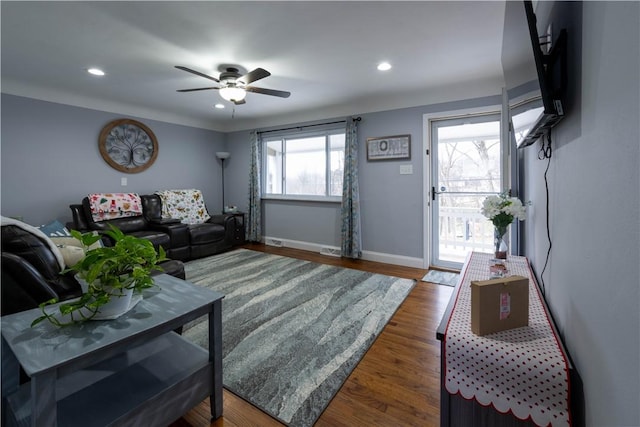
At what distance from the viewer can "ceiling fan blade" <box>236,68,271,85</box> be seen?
Result: 2492mm

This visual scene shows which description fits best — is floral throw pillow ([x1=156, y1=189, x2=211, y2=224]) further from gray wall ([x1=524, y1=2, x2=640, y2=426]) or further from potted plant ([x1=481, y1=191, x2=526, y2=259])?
gray wall ([x1=524, y1=2, x2=640, y2=426])

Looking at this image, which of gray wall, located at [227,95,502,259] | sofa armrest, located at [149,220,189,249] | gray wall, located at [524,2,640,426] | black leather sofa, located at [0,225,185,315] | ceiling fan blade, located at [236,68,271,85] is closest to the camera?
gray wall, located at [524,2,640,426]

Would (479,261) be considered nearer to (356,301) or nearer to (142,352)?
(356,301)

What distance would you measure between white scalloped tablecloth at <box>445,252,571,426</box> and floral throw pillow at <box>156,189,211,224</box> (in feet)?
15.0

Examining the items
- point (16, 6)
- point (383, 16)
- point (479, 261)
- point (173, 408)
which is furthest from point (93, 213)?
point (479, 261)

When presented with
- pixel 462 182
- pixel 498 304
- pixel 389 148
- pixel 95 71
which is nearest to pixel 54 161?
pixel 95 71

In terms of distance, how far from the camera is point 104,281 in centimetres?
113

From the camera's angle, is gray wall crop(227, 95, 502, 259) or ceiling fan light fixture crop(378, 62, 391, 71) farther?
gray wall crop(227, 95, 502, 259)

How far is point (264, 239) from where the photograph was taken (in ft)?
17.5

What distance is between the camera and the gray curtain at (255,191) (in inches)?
206

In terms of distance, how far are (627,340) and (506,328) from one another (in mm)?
523

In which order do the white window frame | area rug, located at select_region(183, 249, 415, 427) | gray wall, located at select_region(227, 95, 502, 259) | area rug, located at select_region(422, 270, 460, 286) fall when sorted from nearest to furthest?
area rug, located at select_region(183, 249, 415, 427) < area rug, located at select_region(422, 270, 460, 286) < gray wall, located at select_region(227, 95, 502, 259) < the white window frame

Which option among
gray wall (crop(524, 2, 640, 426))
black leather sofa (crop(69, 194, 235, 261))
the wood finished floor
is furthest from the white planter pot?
black leather sofa (crop(69, 194, 235, 261))

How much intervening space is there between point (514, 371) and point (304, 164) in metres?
4.36
